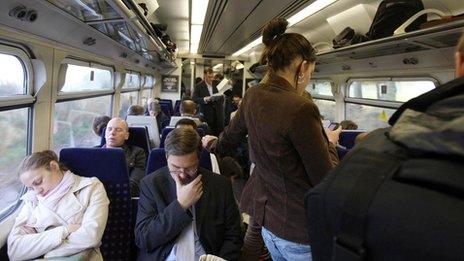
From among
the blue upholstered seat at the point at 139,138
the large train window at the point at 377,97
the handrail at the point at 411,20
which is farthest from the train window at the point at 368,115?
the blue upholstered seat at the point at 139,138

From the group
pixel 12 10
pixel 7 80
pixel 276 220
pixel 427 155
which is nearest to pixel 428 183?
pixel 427 155

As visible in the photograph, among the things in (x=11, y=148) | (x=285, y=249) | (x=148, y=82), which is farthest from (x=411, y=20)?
(x=148, y=82)

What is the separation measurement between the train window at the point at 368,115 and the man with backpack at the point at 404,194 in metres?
4.95

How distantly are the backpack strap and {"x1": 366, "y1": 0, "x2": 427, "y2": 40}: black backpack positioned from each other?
3319 millimetres

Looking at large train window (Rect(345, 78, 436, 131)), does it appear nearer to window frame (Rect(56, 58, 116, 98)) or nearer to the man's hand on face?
the man's hand on face

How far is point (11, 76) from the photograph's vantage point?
2746mm

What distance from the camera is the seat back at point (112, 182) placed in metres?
2.54

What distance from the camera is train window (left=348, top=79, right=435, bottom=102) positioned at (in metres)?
4.50

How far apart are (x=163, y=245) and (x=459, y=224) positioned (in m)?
1.83

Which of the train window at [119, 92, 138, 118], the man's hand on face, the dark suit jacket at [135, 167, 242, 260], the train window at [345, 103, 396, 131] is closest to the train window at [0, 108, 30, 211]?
Answer: the dark suit jacket at [135, 167, 242, 260]

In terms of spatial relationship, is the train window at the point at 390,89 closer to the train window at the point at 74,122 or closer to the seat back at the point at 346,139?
the seat back at the point at 346,139

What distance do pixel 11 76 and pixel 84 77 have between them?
74.3 inches

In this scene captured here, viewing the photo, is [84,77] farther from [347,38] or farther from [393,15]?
[393,15]

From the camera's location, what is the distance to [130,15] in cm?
258
